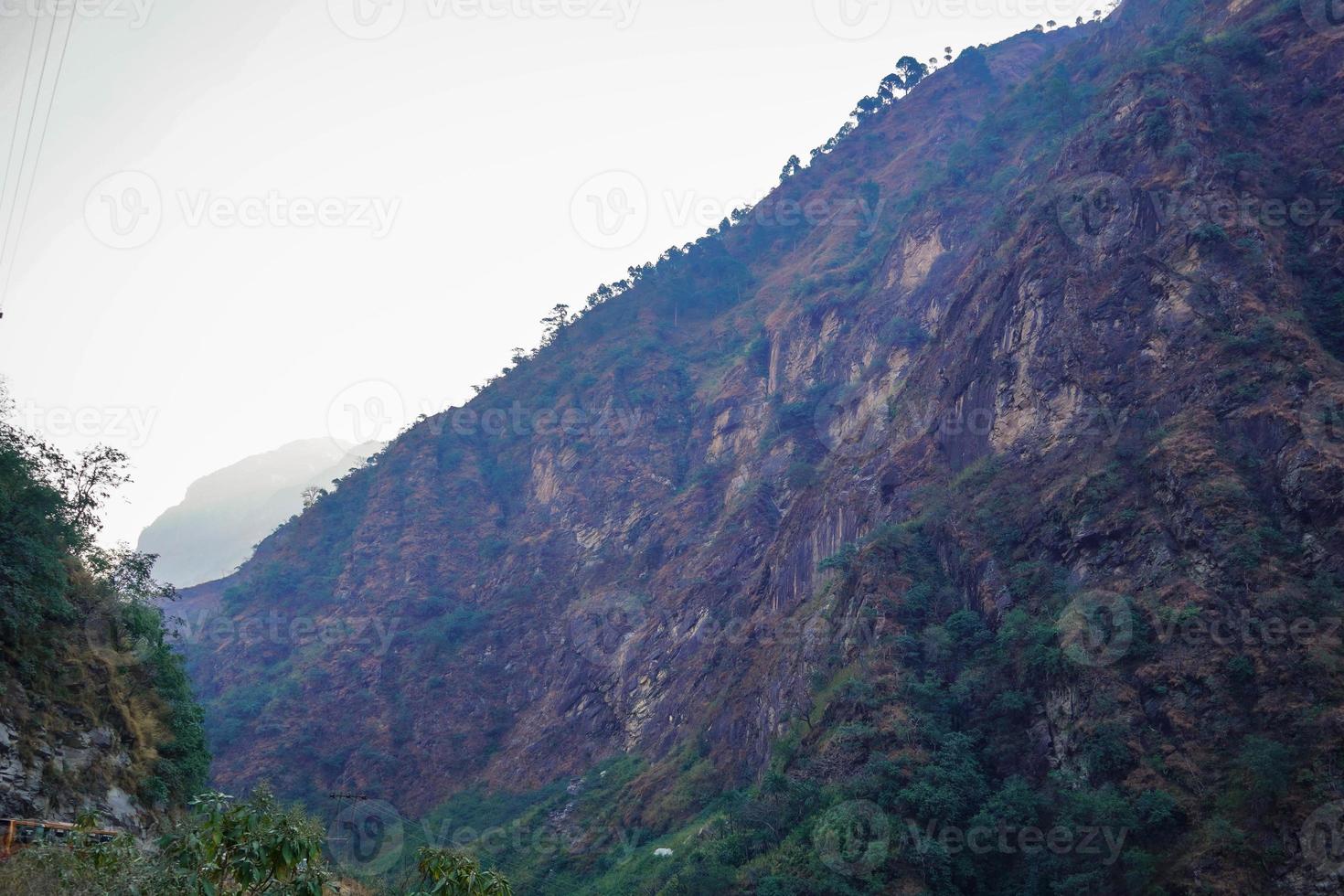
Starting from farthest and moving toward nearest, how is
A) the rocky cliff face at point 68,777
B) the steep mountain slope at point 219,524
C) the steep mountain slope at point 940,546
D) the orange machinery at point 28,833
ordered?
the steep mountain slope at point 219,524, the steep mountain slope at point 940,546, the rocky cliff face at point 68,777, the orange machinery at point 28,833

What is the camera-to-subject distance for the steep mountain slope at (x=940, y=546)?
2955cm

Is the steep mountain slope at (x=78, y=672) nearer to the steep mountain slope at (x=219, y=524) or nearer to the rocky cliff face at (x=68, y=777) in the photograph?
the rocky cliff face at (x=68, y=777)

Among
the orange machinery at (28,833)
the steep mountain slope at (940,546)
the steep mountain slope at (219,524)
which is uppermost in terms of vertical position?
the steep mountain slope at (219,524)

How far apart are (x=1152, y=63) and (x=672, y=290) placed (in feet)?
167

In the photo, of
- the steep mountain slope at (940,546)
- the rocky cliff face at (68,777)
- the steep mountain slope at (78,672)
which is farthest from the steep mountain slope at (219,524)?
the rocky cliff face at (68,777)

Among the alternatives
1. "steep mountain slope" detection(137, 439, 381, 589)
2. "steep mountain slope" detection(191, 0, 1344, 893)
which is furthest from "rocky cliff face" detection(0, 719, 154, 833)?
"steep mountain slope" detection(137, 439, 381, 589)

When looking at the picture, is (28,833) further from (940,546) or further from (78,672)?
(940,546)

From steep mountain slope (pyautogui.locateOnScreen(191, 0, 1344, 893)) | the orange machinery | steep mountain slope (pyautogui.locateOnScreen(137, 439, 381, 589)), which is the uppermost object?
steep mountain slope (pyautogui.locateOnScreen(137, 439, 381, 589))

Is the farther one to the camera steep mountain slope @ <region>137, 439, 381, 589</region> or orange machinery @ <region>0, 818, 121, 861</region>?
steep mountain slope @ <region>137, 439, 381, 589</region>

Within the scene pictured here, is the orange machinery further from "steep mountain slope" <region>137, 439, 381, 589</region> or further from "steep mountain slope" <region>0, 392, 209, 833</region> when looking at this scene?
"steep mountain slope" <region>137, 439, 381, 589</region>

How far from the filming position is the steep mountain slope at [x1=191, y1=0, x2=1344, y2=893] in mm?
29547

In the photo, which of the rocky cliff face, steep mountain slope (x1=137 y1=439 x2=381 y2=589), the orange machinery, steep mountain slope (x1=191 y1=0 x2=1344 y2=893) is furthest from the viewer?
steep mountain slope (x1=137 y1=439 x2=381 y2=589)

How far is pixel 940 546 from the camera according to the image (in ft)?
137

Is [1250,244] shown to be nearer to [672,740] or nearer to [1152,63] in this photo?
[1152,63]
